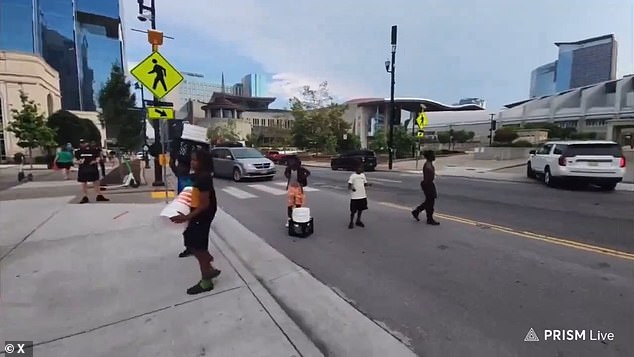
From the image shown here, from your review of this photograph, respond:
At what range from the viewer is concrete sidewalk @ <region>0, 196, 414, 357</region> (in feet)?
9.32

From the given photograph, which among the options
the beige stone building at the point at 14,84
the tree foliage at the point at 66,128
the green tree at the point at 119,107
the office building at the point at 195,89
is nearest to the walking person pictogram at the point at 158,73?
the green tree at the point at 119,107

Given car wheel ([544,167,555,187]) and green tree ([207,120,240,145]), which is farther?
green tree ([207,120,240,145])

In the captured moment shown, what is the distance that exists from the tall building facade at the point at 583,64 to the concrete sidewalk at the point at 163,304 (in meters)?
135

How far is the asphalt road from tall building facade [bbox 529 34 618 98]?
427 feet

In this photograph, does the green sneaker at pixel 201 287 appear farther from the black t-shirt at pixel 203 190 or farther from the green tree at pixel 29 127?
the green tree at pixel 29 127

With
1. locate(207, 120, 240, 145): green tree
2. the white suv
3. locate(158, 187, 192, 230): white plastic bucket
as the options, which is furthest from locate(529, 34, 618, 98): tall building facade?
locate(158, 187, 192, 230): white plastic bucket

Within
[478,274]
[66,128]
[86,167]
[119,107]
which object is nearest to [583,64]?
[119,107]

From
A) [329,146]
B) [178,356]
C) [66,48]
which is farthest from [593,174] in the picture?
[66,48]

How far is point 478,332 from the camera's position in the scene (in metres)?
3.04

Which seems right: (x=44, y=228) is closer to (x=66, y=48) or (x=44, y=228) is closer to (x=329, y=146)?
(x=329, y=146)

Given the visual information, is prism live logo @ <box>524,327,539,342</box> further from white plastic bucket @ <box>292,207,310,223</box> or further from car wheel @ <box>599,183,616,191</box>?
car wheel @ <box>599,183,616,191</box>

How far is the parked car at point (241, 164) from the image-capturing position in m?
16.0

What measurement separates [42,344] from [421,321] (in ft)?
10.4

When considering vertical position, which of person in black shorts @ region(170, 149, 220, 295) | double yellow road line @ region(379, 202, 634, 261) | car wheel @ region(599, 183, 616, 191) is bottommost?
double yellow road line @ region(379, 202, 634, 261)
